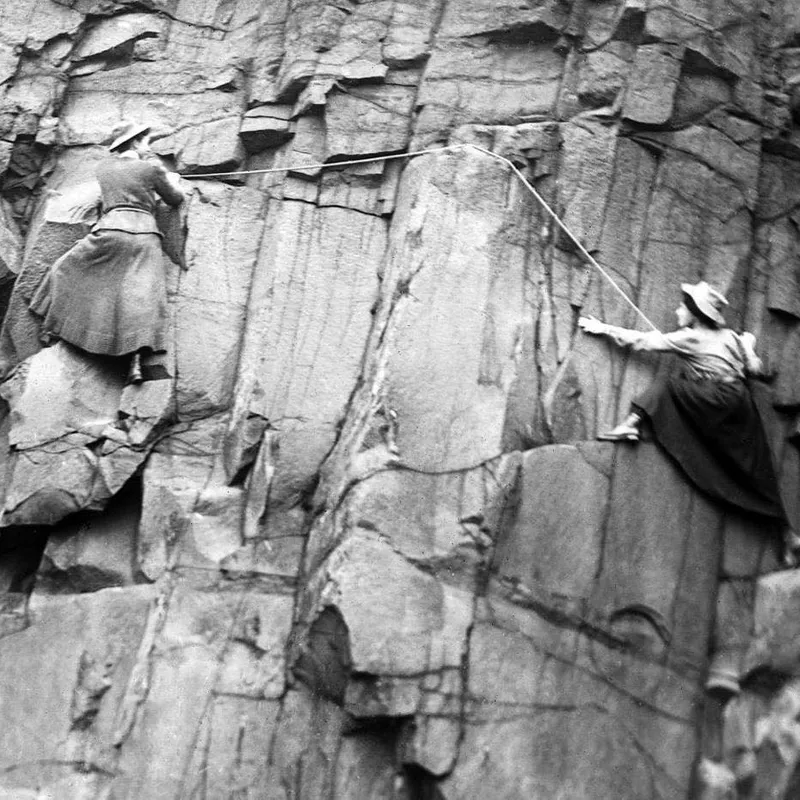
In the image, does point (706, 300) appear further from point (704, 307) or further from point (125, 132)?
point (125, 132)

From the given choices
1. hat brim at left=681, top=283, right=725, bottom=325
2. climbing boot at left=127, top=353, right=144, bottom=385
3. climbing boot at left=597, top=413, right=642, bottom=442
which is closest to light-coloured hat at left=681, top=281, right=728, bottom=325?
hat brim at left=681, top=283, right=725, bottom=325

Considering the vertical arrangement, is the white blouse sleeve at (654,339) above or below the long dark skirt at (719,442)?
above

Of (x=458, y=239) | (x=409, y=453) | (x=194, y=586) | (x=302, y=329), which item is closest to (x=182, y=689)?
(x=194, y=586)

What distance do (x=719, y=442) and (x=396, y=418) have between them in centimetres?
236

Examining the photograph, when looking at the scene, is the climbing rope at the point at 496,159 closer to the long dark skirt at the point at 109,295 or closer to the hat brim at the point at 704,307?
the hat brim at the point at 704,307

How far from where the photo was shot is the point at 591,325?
12.1 m

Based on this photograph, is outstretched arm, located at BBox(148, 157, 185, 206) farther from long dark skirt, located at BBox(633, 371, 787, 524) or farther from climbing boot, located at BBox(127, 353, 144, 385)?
long dark skirt, located at BBox(633, 371, 787, 524)

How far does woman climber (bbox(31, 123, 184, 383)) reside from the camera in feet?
40.5

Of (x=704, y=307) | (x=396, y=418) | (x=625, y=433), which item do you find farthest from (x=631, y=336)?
(x=396, y=418)

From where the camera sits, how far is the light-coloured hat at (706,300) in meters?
11.9

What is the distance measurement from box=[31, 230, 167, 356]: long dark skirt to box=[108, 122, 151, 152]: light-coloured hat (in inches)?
34.6

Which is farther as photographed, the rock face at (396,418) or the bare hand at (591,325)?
the bare hand at (591,325)

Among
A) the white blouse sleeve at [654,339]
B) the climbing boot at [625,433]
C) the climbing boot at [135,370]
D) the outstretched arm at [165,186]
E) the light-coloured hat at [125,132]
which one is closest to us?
the climbing boot at [625,433]

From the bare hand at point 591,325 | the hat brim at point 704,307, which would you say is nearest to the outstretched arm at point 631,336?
the bare hand at point 591,325
